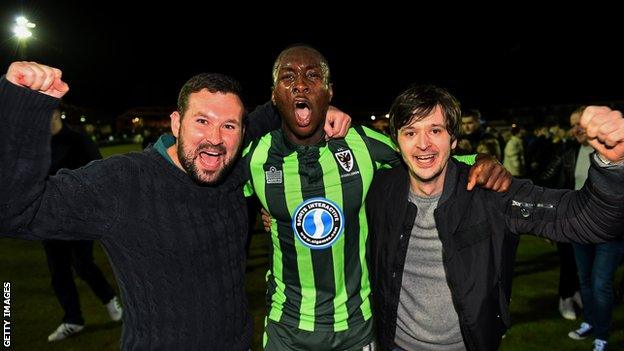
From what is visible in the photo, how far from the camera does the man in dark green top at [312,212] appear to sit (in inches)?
117

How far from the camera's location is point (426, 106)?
106 inches

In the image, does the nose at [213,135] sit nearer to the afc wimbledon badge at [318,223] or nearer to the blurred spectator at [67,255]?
the afc wimbledon badge at [318,223]

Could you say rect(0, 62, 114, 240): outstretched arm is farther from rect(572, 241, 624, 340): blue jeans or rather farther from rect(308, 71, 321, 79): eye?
rect(572, 241, 624, 340): blue jeans

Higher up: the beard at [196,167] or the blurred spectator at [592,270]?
the beard at [196,167]

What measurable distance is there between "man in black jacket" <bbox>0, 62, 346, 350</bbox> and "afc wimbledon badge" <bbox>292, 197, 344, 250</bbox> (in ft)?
1.40

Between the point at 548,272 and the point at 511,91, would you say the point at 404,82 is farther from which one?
the point at 548,272

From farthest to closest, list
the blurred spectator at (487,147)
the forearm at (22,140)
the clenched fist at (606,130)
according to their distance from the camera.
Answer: the blurred spectator at (487,147) → the clenched fist at (606,130) → the forearm at (22,140)

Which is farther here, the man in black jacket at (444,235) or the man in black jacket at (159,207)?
the man in black jacket at (444,235)

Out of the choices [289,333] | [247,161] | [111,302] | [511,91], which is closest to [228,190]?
[247,161]

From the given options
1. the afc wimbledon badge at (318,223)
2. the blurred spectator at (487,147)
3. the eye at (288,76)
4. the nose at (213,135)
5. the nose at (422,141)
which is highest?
the eye at (288,76)

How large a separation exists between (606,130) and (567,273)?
453 centimetres

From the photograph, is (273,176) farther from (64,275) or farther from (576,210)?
(64,275)

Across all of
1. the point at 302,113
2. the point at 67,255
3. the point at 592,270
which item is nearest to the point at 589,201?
the point at 302,113

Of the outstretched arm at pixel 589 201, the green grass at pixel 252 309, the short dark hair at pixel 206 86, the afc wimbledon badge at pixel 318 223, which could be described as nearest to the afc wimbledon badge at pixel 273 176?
the afc wimbledon badge at pixel 318 223
